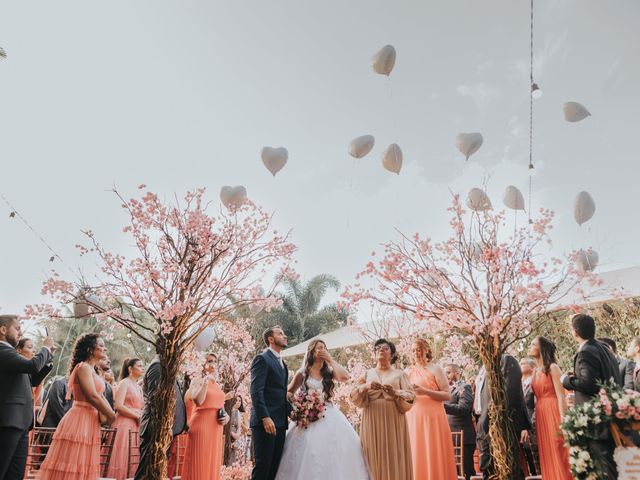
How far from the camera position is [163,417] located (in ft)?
12.4

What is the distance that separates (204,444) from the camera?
5613mm

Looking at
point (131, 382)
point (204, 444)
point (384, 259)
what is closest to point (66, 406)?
point (131, 382)

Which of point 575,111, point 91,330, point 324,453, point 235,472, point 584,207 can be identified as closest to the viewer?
point 324,453

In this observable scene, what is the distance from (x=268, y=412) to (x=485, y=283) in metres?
2.49

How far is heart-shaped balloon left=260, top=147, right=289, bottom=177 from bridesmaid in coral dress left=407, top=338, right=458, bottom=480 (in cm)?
327

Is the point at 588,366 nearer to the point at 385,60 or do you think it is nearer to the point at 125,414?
the point at 385,60

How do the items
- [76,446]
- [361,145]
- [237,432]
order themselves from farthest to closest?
[237,432] → [361,145] → [76,446]

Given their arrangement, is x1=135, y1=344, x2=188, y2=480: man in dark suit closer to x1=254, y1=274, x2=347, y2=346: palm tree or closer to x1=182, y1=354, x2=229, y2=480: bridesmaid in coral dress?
x1=182, y1=354, x2=229, y2=480: bridesmaid in coral dress

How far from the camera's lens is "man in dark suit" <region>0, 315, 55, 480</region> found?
338cm

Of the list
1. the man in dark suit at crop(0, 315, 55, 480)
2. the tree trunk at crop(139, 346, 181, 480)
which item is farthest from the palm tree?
the man in dark suit at crop(0, 315, 55, 480)

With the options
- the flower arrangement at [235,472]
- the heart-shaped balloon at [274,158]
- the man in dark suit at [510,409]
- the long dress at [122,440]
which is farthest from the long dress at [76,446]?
the flower arrangement at [235,472]

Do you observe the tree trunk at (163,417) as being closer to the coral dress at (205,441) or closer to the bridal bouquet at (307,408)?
the bridal bouquet at (307,408)

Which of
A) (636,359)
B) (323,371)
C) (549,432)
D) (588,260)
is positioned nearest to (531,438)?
(549,432)

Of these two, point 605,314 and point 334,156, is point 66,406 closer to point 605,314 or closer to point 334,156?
point 334,156
